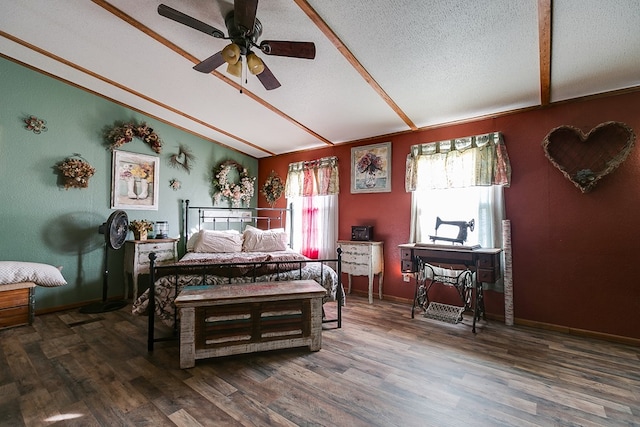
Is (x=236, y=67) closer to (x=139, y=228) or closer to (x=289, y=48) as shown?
(x=289, y=48)

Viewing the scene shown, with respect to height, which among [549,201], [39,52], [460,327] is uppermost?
[39,52]

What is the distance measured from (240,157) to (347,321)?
3.90 metres

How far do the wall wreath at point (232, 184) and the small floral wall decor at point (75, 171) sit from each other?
6.06 feet

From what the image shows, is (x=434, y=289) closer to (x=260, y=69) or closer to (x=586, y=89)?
(x=586, y=89)

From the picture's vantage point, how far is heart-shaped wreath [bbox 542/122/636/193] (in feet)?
8.64

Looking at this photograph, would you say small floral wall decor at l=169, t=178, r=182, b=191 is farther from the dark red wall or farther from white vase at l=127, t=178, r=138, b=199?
the dark red wall

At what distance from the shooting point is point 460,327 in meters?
3.01

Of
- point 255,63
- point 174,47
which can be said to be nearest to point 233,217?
point 174,47

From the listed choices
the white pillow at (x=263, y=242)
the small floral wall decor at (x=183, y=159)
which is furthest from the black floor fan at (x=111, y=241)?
the white pillow at (x=263, y=242)

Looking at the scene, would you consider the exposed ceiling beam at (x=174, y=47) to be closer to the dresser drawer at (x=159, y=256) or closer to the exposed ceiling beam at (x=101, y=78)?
the exposed ceiling beam at (x=101, y=78)

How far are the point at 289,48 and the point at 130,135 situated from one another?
3056 mm

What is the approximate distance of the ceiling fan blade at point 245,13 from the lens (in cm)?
177

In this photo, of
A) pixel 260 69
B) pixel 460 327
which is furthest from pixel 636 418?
pixel 260 69

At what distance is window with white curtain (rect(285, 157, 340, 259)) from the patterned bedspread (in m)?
1.54
